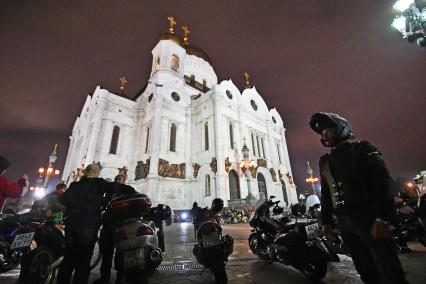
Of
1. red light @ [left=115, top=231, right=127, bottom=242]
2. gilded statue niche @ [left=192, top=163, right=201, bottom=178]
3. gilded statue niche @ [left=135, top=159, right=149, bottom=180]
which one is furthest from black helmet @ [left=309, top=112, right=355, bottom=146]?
gilded statue niche @ [left=192, top=163, right=201, bottom=178]

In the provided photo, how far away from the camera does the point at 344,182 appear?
6.04ft

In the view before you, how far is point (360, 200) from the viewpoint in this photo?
5.52 feet

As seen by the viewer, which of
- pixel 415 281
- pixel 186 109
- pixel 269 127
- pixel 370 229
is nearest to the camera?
pixel 370 229

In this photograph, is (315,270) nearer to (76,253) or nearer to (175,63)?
(76,253)

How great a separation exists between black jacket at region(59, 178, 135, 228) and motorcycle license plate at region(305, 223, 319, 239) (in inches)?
107

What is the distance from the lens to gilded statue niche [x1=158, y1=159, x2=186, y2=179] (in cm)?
1943

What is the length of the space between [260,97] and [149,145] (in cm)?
1767

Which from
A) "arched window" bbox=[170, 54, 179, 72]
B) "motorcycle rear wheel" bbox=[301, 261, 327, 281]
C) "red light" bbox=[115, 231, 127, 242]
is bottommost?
"motorcycle rear wheel" bbox=[301, 261, 327, 281]

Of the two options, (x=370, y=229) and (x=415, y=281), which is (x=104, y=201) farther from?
(x=415, y=281)

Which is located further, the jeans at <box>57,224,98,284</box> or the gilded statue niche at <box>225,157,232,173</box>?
the gilded statue niche at <box>225,157,232,173</box>

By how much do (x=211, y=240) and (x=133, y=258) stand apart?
4.19 feet

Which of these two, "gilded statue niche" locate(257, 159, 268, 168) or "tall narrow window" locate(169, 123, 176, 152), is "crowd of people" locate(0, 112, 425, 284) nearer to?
"tall narrow window" locate(169, 123, 176, 152)

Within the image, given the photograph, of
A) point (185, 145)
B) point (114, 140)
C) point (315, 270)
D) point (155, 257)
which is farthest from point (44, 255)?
point (114, 140)

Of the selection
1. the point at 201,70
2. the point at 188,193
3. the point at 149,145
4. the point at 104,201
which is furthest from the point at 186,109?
the point at 104,201
